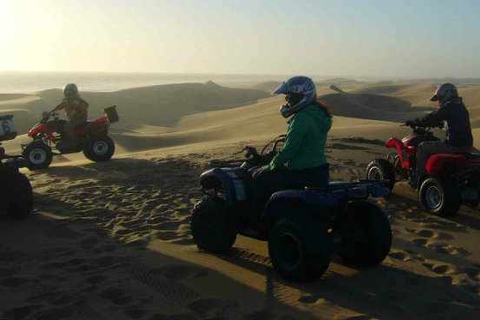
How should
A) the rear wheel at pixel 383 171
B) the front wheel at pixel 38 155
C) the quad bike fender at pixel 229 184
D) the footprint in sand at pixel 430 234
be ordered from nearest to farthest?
the quad bike fender at pixel 229 184 → the footprint in sand at pixel 430 234 → the rear wheel at pixel 383 171 → the front wheel at pixel 38 155

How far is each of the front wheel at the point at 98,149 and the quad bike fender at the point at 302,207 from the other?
8.91 meters

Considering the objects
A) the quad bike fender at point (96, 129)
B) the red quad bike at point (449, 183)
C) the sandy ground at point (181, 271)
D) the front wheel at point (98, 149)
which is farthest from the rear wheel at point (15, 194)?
the quad bike fender at point (96, 129)

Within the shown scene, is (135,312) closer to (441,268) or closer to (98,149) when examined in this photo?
(441,268)

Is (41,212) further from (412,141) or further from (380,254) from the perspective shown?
(412,141)

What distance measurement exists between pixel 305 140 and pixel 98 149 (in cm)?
927

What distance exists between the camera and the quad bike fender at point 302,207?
16.2 feet

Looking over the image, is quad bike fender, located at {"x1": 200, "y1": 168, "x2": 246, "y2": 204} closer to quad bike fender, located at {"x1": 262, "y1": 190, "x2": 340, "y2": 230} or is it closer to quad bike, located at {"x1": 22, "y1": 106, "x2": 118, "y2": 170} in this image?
quad bike fender, located at {"x1": 262, "y1": 190, "x2": 340, "y2": 230}

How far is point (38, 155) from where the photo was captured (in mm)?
13062

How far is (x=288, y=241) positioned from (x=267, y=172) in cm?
69

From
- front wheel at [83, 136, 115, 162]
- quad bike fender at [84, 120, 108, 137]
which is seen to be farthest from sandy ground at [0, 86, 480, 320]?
quad bike fender at [84, 120, 108, 137]

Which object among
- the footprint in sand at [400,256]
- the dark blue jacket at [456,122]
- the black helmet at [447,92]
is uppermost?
the black helmet at [447,92]

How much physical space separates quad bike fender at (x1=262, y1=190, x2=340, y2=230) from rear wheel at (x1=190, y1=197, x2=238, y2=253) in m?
0.56

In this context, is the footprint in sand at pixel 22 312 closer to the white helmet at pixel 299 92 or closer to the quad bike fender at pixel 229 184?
the quad bike fender at pixel 229 184

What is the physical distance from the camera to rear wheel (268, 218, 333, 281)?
4.86 metres
